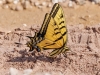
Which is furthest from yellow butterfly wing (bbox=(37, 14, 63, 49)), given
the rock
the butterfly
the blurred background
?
the rock

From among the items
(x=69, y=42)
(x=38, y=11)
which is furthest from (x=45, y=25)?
(x=38, y=11)

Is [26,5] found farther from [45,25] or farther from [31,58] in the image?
[45,25]

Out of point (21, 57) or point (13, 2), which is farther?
point (13, 2)

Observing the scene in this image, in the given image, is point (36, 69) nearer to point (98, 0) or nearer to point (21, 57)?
point (21, 57)

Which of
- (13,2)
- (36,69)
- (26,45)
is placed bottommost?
(36,69)

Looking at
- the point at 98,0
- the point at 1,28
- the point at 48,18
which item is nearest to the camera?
the point at 48,18

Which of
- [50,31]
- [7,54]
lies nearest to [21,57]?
[7,54]

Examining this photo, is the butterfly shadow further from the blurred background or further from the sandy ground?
the blurred background

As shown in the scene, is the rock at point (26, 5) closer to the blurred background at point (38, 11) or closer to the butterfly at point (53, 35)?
the blurred background at point (38, 11)
